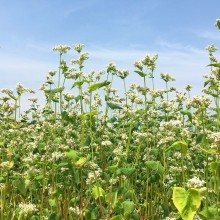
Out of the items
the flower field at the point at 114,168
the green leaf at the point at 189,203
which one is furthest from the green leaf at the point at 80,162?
the green leaf at the point at 189,203

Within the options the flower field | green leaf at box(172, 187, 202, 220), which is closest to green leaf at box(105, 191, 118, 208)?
the flower field

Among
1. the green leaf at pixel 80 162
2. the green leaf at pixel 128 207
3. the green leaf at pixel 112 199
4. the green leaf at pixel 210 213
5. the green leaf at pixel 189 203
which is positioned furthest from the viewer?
the green leaf at pixel 112 199

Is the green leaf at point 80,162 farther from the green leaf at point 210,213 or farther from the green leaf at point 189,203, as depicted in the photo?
the green leaf at point 189,203

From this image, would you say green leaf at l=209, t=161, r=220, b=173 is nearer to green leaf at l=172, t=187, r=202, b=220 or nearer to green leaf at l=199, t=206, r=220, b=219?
green leaf at l=199, t=206, r=220, b=219

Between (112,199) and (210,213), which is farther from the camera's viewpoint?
(112,199)

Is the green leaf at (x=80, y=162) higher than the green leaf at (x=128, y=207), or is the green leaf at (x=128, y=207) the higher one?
the green leaf at (x=80, y=162)

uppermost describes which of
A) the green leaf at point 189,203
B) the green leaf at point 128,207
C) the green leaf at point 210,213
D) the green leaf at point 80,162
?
the green leaf at point 80,162

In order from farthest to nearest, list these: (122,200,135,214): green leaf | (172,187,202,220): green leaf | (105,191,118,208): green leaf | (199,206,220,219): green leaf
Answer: (105,191,118,208): green leaf → (122,200,135,214): green leaf → (199,206,220,219): green leaf → (172,187,202,220): green leaf

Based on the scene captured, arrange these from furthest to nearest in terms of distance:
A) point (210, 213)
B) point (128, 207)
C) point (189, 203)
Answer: point (128, 207) < point (210, 213) < point (189, 203)

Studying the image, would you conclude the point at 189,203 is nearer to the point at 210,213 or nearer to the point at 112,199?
the point at 210,213

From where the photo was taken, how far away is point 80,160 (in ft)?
16.7

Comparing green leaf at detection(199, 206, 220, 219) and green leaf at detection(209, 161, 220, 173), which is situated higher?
green leaf at detection(209, 161, 220, 173)

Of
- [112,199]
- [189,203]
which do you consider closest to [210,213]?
[189,203]

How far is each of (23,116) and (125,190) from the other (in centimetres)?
703
